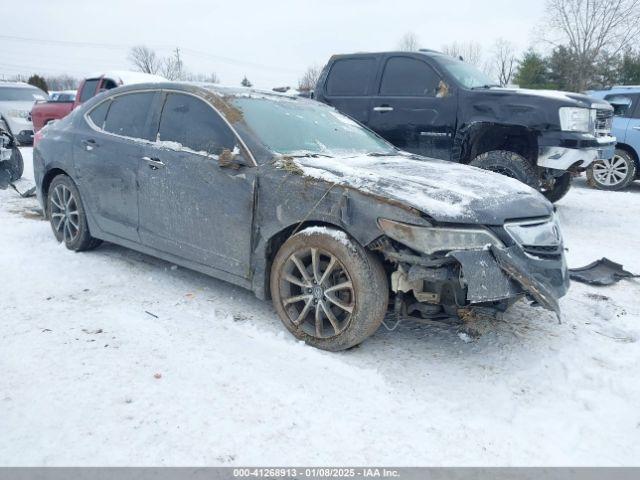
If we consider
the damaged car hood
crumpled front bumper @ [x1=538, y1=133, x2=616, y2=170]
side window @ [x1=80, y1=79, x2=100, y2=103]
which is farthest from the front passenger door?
side window @ [x1=80, y1=79, x2=100, y2=103]

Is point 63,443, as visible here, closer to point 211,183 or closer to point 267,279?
point 267,279

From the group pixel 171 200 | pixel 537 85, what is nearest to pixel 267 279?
pixel 171 200

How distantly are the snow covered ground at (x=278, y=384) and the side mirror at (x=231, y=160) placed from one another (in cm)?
106

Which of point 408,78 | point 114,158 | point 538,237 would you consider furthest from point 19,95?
point 538,237

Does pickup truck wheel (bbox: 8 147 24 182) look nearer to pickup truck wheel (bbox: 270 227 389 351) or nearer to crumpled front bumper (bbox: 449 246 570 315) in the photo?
pickup truck wheel (bbox: 270 227 389 351)

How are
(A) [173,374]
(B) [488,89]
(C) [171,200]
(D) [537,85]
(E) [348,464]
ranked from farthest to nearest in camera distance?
(D) [537,85], (B) [488,89], (C) [171,200], (A) [173,374], (E) [348,464]

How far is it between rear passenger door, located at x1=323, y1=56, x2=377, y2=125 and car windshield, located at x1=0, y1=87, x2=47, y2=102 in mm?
11568

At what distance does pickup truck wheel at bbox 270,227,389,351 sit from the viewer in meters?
3.01

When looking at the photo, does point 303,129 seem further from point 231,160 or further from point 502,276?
point 502,276

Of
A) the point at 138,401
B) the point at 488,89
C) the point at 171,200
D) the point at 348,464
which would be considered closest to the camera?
the point at 348,464

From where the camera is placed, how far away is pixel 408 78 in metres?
6.95

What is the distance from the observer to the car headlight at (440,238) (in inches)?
111
